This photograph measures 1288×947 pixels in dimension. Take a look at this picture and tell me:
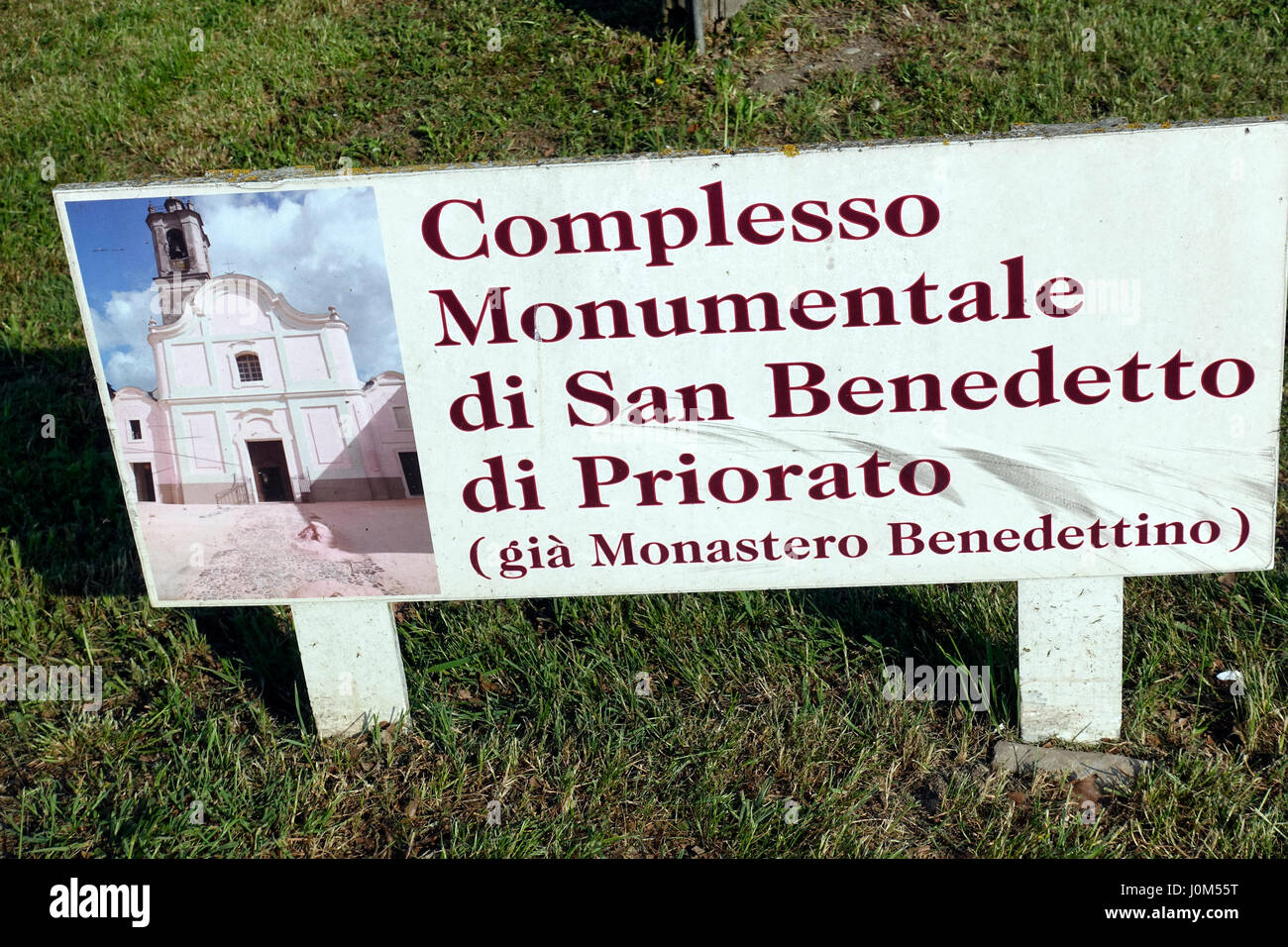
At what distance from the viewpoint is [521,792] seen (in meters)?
3.00

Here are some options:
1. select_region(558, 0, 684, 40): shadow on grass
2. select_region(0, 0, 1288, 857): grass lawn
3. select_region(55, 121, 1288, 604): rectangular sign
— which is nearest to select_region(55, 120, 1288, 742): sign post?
select_region(55, 121, 1288, 604): rectangular sign

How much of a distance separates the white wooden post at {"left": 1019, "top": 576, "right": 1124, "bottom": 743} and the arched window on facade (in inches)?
75.3

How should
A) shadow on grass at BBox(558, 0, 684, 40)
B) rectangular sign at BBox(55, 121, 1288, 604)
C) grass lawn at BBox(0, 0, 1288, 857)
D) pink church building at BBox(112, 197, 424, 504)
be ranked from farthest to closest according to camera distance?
shadow on grass at BBox(558, 0, 684, 40) → grass lawn at BBox(0, 0, 1288, 857) → pink church building at BBox(112, 197, 424, 504) → rectangular sign at BBox(55, 121, 1288, 604)

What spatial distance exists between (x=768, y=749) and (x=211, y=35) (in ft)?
18.7

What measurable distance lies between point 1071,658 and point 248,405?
2.12m

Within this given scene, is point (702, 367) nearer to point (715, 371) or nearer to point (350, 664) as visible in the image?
point (715, 371)

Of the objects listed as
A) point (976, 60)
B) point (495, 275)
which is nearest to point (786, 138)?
point (976, 60)

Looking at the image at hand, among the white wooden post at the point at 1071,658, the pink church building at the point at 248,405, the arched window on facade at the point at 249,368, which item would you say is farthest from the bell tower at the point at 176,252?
the white wooden post at the point at 1071,658

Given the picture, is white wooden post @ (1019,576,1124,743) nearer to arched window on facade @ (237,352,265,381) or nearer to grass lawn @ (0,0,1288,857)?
grass lawn @ (0,0,1288,857)

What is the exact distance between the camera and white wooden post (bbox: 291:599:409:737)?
3.08 metres

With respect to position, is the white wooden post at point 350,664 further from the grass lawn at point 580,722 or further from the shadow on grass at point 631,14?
the shadow on grass at point 631,14

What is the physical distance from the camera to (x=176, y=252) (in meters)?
2.67

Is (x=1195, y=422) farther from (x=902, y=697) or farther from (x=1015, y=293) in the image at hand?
(x=902, y=697)

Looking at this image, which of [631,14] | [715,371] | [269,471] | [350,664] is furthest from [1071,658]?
[631,14]
